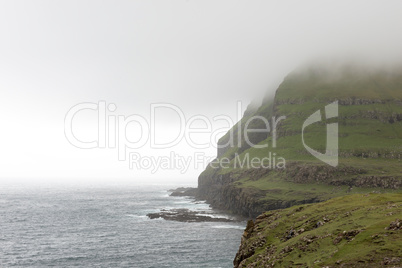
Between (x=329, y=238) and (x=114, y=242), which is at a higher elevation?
(x=329, y=238)

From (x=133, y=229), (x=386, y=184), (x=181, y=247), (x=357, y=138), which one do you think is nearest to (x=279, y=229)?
(x=181, y=247)

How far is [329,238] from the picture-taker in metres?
32.8

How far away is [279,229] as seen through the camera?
44.8 m

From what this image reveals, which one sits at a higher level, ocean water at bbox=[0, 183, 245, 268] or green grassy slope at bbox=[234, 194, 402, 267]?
green grassy slope at bbox=[234, 194, 402, 267]

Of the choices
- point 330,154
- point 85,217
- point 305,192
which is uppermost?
point 330,154

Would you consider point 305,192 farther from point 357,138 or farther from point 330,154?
point 357,138

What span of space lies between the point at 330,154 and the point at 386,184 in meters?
52.2

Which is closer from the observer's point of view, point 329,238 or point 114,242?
point 329,238

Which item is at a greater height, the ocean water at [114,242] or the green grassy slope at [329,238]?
the green grassy slope at [329,238]

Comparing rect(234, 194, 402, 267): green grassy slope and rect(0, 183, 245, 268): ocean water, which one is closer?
rect(234, 194, 402, 267): green grassy slope

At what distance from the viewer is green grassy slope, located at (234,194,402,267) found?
2592 centimetres

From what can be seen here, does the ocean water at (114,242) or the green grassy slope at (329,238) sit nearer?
the green grassy slope at (329,238)

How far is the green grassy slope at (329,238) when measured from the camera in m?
25.9

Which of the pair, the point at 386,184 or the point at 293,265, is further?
the point at 386,184
